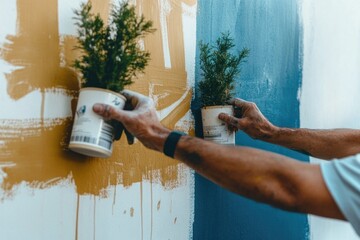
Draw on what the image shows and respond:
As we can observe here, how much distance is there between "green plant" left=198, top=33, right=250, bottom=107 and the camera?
126 cm

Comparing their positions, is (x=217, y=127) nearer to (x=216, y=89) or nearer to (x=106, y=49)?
(x=216, y=89)

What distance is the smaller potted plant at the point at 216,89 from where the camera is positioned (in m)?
1.25

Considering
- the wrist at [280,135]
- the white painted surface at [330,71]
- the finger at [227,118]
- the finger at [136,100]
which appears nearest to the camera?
the finger at [136,100]

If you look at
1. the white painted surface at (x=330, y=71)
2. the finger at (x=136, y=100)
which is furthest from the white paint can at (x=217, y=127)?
the white painted surface at (x=330, y=71)

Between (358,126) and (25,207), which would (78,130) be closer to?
(25,207)

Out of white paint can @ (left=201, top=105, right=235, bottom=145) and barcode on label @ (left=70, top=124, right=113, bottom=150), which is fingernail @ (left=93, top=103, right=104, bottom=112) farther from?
white paint can @ (left=201, top=105, right=235, bottom=145)

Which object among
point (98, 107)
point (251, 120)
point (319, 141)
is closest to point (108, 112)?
point (98, 107)

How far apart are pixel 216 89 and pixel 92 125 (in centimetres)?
52

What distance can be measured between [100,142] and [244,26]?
0.89 metres

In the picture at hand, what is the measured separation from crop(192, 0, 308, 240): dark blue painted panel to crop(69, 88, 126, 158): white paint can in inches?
19.9

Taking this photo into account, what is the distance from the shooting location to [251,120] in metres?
1.32

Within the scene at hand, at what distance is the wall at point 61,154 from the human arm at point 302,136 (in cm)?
27

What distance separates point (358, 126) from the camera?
7.89 feet

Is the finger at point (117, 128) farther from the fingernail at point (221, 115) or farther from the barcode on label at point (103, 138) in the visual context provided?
the fingernail at point (221, 115)
